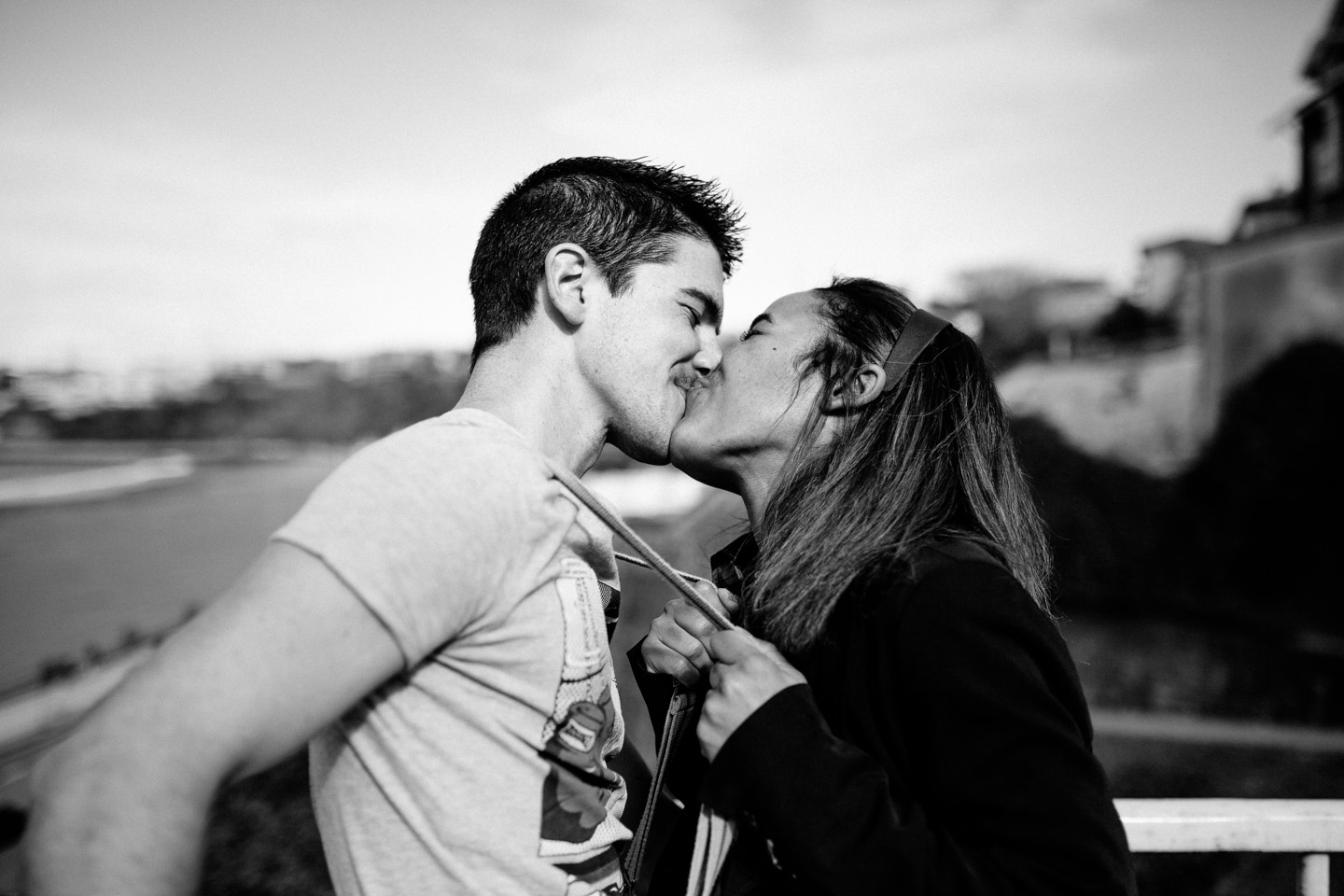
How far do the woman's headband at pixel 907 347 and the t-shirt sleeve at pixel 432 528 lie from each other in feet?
3.15

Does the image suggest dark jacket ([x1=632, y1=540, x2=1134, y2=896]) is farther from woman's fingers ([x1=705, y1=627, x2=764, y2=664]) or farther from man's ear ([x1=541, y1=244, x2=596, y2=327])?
man's ear ([x1=541, y1=244, x2=596, y2=327])

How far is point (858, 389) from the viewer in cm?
213

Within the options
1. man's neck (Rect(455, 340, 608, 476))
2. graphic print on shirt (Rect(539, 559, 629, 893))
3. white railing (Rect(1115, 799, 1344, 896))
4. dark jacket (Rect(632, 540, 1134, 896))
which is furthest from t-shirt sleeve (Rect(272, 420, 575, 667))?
white railing (Rect(1115, 799, 1344, 896))

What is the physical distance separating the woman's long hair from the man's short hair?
0.51m

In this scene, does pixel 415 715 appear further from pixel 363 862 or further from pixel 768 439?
pixel 768 439

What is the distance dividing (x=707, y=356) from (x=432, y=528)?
1129 millimetres

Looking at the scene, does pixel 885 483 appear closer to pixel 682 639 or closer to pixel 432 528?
pixel 682 639

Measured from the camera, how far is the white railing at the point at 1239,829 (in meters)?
1.98

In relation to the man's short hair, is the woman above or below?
below

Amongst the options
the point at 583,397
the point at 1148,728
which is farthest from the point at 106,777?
the point at 1148,728

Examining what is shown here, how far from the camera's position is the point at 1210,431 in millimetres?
23000

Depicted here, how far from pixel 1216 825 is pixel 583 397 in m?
1.81

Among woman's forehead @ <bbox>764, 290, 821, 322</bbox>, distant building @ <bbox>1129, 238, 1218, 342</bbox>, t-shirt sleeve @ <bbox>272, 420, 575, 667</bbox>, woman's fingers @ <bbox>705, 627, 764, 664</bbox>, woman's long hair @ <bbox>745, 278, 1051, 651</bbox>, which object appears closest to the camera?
t-shirt sleeve @ <bbox>272, 420, 575, 667</bbox>

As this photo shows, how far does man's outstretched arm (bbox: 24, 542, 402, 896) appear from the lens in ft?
3.35
